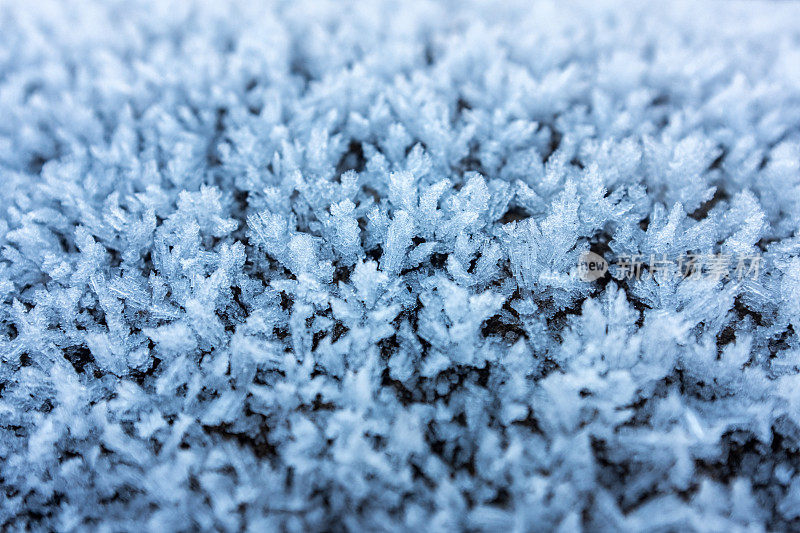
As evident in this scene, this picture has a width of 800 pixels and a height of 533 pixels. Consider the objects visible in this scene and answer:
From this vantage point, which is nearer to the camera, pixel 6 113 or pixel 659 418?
pixel 659 418

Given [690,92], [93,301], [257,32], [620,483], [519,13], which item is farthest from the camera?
[519,13]

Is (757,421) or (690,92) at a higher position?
(690,92)

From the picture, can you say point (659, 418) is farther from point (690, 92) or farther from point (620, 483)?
point (690, 92)

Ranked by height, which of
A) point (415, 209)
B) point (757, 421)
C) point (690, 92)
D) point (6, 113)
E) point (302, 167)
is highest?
point (6, 113)

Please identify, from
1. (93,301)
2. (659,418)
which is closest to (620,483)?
(659,418)

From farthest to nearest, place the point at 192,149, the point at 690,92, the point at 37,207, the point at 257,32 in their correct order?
the point at 257,32, the point at 690,92, the point at 192,149, the point at 37,207

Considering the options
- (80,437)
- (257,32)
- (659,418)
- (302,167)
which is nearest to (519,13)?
(257,32)
